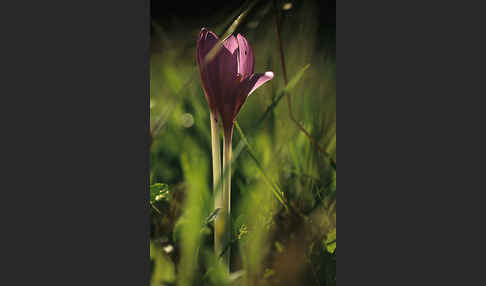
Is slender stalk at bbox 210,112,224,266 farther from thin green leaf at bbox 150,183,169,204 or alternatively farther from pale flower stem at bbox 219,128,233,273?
thin green leaf at bbox 150,183,169,204

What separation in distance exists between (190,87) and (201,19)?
219mm

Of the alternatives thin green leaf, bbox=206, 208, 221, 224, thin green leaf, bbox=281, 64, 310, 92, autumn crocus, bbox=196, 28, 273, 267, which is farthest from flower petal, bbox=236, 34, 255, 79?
thin green leaf, bbox=206, 208, 221, 224

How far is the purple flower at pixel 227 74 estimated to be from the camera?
184cm

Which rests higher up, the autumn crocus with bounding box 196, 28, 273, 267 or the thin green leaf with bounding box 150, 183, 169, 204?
the autumn crocus with bounding box 196, 28, 273, 267

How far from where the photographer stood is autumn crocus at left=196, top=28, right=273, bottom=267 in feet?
6.04

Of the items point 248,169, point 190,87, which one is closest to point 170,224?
point 248,169

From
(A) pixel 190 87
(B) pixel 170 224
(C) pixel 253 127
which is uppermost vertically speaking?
(A) pixel 190 87

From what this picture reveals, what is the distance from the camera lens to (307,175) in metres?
1.93

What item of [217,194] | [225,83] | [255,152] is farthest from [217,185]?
[225,83]

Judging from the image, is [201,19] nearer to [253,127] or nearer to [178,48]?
[178,48]

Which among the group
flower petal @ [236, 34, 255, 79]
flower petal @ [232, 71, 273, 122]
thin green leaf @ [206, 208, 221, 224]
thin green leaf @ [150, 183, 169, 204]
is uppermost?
flower petal @ [236, 34, 255, 79]

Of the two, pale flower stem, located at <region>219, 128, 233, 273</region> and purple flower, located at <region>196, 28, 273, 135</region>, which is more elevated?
purple flower, located at <region>196, 28, 273, 135</region>

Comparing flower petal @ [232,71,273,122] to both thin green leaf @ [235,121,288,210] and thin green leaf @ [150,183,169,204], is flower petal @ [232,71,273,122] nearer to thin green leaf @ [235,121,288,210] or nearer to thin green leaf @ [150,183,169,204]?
thin green leaf @ [235,121,288,210]

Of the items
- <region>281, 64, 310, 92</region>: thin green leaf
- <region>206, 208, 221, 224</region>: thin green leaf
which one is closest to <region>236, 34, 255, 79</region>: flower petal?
<region>281, 64, 310, 92</region>: thin green leaf
